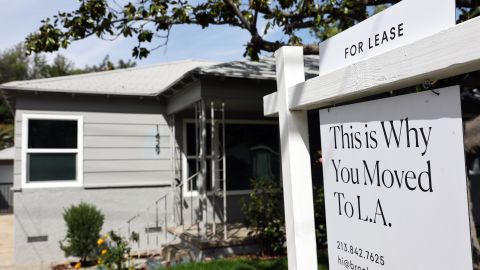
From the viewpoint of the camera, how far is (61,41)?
6.29 m

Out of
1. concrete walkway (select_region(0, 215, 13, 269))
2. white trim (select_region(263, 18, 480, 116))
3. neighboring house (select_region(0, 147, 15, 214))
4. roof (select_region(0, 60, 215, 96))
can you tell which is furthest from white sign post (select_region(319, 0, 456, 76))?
neighboring house (select_region(0, 147, 15, 214))

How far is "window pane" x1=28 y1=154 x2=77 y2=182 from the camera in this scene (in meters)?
8.38

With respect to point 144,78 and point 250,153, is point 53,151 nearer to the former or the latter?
point 144,78

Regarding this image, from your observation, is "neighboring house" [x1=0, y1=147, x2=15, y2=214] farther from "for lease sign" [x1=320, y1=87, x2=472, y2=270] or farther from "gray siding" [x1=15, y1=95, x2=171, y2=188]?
"for lease sign" [x1=320, y1=87, x2=472, y2=270]

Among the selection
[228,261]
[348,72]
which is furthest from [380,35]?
[228,261]

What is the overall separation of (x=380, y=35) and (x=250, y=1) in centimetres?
410

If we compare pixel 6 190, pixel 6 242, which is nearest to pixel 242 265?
pixel 6 242

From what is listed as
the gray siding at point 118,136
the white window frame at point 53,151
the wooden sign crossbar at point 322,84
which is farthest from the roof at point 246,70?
the wooden sign crossbar at point 322,84

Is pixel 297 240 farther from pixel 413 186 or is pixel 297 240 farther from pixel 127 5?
pixel 127 5

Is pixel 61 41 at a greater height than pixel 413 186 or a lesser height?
greater

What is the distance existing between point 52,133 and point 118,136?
1.36 meters

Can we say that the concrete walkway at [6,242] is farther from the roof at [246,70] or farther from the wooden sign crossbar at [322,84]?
the wooden sign crossbar at [322,84]

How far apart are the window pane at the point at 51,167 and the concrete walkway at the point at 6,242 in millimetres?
1920

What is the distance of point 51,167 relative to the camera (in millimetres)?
8523
